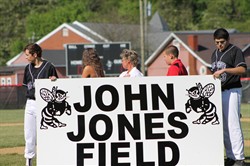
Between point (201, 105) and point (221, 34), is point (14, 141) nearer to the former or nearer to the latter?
point (221, 34)

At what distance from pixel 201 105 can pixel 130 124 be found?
38.7 inches

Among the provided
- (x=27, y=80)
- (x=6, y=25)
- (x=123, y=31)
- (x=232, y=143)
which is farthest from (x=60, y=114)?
(x=6, y=25)

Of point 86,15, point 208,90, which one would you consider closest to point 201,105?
point 208,90

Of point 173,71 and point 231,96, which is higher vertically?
point 173,71

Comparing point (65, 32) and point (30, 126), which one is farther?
point (65, 32)

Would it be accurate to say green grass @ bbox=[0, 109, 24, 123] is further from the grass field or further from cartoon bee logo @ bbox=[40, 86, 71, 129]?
cartoon bee logo @ bbox=[40, 86, 71, 129]

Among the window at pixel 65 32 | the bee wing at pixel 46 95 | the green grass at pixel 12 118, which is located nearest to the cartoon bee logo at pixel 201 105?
the bee wing at pixel 46 95

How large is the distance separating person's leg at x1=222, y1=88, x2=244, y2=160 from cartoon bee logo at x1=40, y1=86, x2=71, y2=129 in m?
2.29

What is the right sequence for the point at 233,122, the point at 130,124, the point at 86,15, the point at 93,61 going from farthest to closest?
the point at 86,15 → the point at 93,61 → the point at 233,122 → the point at 130,124

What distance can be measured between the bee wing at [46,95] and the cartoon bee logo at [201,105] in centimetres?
182

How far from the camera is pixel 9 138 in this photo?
20.7 m

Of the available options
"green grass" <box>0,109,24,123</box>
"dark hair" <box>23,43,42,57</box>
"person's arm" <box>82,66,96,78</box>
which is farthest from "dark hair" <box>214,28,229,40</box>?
"green grass" <box>0,109,24,123</box>

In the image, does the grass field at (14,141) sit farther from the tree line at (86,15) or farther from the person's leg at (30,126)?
the tree line at (86,15)

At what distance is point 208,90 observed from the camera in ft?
35.0
